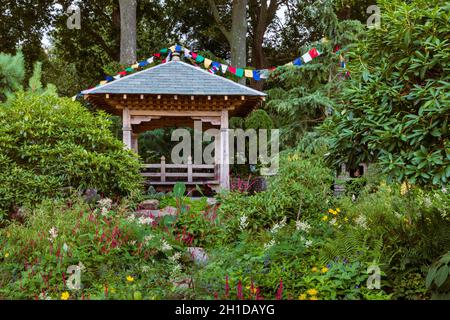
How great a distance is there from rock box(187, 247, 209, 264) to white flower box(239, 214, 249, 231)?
1.84 ft

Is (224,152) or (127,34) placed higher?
(127,34)

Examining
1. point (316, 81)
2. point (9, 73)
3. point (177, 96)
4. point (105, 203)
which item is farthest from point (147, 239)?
point (316, 81)

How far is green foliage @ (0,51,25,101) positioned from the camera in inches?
412

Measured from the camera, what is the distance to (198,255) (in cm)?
525

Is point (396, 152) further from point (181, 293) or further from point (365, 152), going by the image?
point (181, 293)

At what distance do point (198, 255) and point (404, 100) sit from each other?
112 inches

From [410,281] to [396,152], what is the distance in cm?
120

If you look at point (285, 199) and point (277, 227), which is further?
point (285, 199)

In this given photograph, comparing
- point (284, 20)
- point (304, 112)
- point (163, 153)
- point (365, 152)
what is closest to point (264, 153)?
point (304, 112)

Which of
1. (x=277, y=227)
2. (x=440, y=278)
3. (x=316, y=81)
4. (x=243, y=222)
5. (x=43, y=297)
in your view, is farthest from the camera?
(x=316, y=81)

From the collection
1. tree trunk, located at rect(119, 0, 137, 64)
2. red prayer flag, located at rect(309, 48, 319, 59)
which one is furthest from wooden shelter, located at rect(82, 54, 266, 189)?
tree trunk, located at rect(119, 0, 137, 64)

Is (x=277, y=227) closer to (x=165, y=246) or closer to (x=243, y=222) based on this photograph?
(x=243, y=222)

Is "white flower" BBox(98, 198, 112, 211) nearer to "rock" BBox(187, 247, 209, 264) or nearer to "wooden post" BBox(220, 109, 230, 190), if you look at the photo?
"rock" BBox(187, 247, 209, 264)

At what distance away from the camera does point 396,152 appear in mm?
3990
